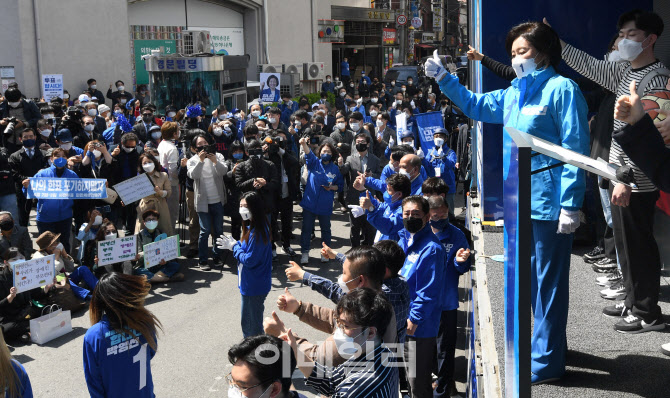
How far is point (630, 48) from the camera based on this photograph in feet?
13.4

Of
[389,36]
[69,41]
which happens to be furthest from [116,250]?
→ [389,36]

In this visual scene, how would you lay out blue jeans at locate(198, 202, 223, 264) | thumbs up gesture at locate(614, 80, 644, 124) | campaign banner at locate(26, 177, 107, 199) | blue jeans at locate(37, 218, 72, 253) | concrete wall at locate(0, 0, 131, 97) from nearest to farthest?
thumbs up gesture at locate(614, 80, 644, 124) → campaign banner at locate(26, 177, 107, 199) → blue jeans at locate(37, 218, 72, 253) → blue jeans at locate(198, 202, 223, 264) → concrete wall at locate(0, 0, 131, 97)

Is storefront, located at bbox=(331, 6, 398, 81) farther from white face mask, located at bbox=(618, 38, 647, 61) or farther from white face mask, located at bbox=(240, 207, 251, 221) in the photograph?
white face mask, located at bbox=(618, 38, 647, 61)

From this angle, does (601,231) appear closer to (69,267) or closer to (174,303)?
(174,303)

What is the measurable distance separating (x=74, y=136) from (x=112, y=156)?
2212 millimetres

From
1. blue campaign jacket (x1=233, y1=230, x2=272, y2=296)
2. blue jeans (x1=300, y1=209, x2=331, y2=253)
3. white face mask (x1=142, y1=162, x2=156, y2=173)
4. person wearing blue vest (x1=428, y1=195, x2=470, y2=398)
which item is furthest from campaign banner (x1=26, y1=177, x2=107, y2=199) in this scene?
person wearing blue vest (x1=428, y1=195, x2=470, y2=398)

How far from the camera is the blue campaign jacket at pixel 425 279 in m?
5.34

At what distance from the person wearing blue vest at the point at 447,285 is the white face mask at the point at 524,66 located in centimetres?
229

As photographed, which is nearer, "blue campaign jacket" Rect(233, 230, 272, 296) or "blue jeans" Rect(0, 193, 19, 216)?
"blue campaign jacket" Rect(233, 230, 272, 296)

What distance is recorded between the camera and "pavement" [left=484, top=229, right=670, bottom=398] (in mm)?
3525

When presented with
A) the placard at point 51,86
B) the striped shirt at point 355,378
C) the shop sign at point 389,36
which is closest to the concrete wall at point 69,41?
the placard at point 51,86

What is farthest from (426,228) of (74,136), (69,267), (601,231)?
(74,136)

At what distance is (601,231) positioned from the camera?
6.22 m

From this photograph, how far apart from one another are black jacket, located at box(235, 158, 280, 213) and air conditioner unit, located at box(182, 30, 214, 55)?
868 centimetres
